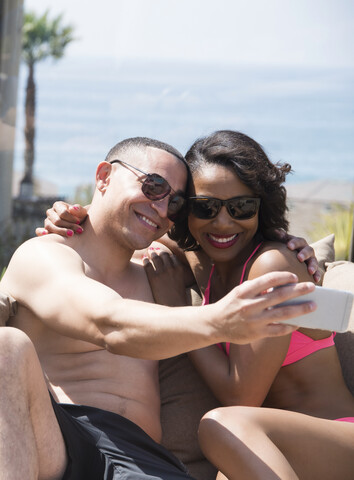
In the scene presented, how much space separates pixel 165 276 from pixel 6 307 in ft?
2.47

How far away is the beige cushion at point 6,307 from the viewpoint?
2416mm

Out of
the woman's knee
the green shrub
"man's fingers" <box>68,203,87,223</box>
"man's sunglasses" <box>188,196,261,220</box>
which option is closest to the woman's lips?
"man's sunglasses" <box>188,196,261,220</box>

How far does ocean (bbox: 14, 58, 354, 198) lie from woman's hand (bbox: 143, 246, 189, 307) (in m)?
3.36

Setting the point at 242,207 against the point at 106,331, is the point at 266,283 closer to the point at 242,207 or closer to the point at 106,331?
the point at 106,331

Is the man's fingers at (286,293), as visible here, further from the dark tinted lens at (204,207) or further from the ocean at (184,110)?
the ocean at (184,110)

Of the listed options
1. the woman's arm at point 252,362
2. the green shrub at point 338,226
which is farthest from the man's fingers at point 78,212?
the green shrub at point 338,226

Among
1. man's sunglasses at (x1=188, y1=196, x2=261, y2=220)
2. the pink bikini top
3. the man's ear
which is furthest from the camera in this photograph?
the man's ear

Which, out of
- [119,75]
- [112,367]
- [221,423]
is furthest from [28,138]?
[221,423]

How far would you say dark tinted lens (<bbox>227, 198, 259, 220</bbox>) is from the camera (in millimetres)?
2615

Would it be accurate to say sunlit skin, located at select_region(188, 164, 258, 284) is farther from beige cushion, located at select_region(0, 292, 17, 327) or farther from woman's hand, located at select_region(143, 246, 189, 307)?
beige cushion, located at select_region(0, 292, 17, 327)

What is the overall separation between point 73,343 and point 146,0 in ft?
15.4

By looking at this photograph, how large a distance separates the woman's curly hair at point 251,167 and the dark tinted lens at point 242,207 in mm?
60

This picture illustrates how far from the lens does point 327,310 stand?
5.38ft

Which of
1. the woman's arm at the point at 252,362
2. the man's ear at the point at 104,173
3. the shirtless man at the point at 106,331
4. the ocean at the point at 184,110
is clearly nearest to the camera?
the shirtless man at the point at 106,331
